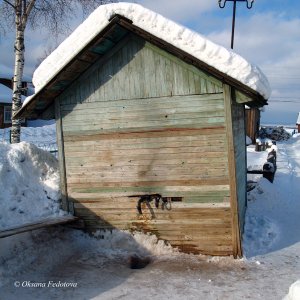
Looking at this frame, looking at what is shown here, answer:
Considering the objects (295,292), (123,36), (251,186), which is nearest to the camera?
(295,292)

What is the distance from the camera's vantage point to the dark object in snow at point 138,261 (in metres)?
7.04

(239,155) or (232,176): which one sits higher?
(239,155)

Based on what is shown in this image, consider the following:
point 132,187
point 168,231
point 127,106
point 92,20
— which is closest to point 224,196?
point 168,231

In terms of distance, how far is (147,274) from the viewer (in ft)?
21.3

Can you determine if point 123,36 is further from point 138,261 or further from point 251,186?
point 251,186

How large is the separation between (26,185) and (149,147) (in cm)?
295

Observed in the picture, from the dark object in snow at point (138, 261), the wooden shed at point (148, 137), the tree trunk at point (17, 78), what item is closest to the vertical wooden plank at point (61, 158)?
the wooden shed at point (148, 137)

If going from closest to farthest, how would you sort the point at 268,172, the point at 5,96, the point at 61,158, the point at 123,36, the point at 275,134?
the point at 123,36 → the point at 61,158 → the point at 268,172 → the point at 5,96 → the point at 275,134

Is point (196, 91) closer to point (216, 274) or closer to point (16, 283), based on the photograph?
point (216, 274)

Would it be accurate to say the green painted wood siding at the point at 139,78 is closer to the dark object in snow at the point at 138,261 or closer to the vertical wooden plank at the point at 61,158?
the vertical wooden plank at the point at 61,158

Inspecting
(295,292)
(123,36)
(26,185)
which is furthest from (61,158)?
(295,292)

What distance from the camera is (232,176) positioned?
692cm

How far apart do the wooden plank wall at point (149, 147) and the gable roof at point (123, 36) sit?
1.17ft

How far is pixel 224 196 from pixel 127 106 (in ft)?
8.48
